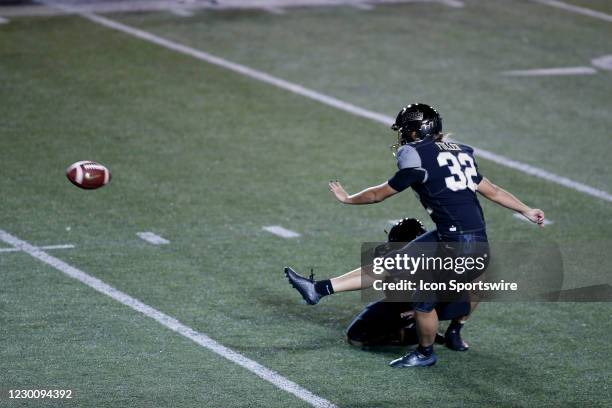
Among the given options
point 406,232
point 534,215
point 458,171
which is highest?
point 458,171

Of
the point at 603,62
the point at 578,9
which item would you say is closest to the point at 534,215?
the point at 603,62

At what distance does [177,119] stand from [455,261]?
7208 millimetres

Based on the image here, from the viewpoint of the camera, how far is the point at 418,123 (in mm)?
8805

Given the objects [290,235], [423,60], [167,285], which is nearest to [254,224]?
[290,235]

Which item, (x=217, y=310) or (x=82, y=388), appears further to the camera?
(x=217, y=310)

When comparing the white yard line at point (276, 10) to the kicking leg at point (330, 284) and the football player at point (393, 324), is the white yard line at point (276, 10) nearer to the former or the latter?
the football player at point (393, 324)

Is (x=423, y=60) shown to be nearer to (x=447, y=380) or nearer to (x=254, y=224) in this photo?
(x=254, y=224)

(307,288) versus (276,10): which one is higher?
(276,10)

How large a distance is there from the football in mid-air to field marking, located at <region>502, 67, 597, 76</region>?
29.1 feet

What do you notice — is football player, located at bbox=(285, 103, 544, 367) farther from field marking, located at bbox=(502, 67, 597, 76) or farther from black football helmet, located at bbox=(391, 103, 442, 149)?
field marking, located at bbox=(502, 67, 597, 76)

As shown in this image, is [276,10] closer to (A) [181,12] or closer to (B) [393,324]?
(A) [181,12]

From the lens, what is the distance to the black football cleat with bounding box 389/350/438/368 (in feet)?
28.7

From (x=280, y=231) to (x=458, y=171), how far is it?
344 cm

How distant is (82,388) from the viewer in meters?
8.14
